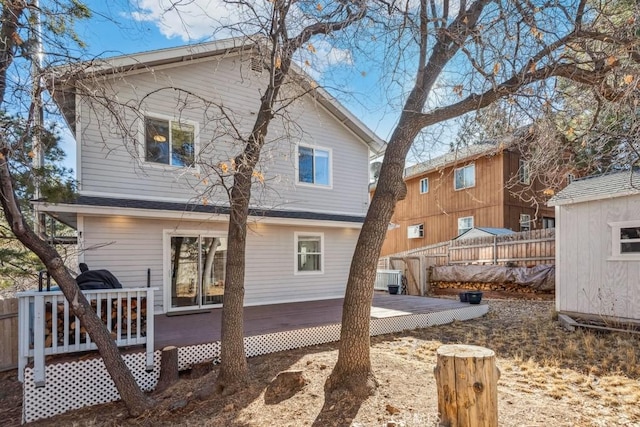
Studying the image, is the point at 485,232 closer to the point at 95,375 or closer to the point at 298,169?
the point at 298,169

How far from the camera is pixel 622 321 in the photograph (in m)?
6.95

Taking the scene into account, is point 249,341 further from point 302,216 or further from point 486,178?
point 486,178

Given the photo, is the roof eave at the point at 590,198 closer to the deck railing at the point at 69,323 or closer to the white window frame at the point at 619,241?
the white window frame at the point at 619,241

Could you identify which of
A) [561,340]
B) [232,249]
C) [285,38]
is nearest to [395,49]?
[285,38]

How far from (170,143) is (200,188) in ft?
3.96

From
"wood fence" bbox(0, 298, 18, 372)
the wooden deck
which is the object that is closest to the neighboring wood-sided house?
the wooden deck

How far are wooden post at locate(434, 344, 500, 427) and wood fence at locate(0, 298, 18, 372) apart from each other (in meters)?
6.73

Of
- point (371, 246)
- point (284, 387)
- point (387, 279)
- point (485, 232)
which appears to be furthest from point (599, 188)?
point (387, 279)

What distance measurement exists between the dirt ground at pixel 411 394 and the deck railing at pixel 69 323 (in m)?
0.78

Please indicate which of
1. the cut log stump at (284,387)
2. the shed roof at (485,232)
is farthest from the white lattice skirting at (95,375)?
the shed roof at (485,232)

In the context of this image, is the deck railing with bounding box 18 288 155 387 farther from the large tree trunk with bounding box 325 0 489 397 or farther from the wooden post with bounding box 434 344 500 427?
the wooden post with bounding box 434 344 500 427

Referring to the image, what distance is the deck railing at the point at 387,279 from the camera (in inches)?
564

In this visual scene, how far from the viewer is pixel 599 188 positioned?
755 centimetres

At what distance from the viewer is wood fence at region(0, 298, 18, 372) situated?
5.81m
